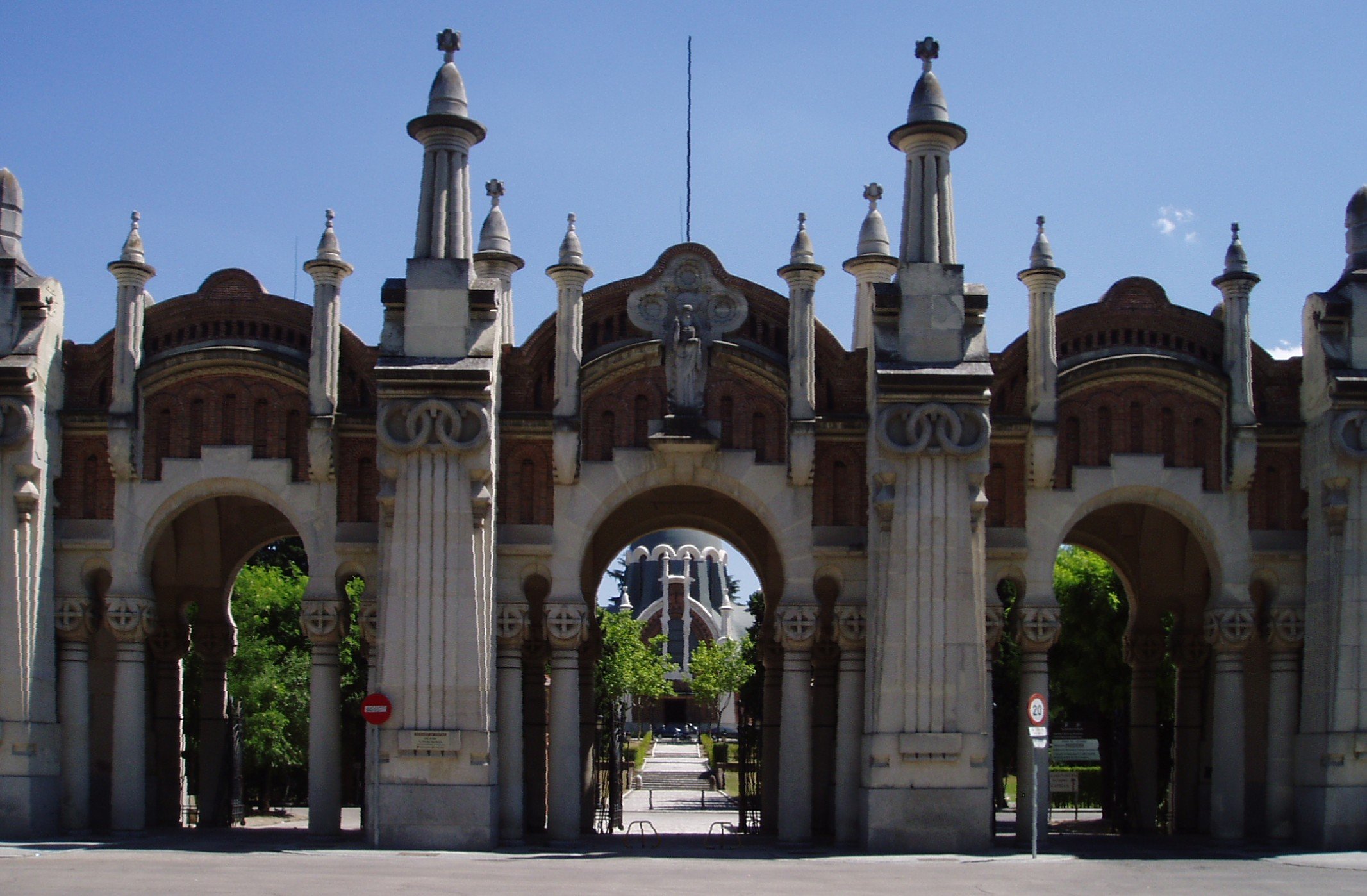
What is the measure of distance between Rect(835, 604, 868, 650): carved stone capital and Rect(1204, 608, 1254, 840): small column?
625 cm

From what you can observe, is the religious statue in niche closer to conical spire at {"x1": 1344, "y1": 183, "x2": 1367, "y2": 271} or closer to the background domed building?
conical spire at {"x1": 1344, "y1": 183, "x2": 1367, "y2": 271}

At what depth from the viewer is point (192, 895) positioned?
1956 centimetres

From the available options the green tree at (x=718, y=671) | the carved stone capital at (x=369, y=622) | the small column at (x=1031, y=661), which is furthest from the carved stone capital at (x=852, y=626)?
the green tree at (x=718, y=671)

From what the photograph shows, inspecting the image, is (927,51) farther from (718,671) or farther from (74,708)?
(718,671)

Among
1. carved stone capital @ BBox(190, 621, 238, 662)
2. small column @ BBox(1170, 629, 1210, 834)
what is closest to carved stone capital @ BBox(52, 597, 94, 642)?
carved stone capital @ BBox(190, 621, 238, 662)

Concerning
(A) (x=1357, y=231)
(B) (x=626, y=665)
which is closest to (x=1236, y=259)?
(A) (x=1357, y=231)

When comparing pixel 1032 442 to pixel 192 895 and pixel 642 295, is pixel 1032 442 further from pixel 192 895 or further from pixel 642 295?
pixel 192 895

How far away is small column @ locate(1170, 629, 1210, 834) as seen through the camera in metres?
35.1

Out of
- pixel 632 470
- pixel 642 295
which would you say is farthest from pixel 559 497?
pixel 642 295

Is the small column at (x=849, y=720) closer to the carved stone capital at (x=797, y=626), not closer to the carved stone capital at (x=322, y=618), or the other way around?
the carved stone capital at (x=797, y=626)

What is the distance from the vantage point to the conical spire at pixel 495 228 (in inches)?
1356

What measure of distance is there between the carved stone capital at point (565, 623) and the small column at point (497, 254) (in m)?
6.90

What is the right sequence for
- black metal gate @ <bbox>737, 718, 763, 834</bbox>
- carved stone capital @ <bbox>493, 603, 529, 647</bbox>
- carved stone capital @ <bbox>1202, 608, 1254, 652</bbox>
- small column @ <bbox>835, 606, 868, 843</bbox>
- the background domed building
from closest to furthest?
small column @ <bbox>835, 606, 868, 843</bbox>
carved stone capital @ <bbox>493, 603, 529, 647</bbox>
carved stone capital @ <bbox>1202, 608, 1254, 652</bbox>
black metal gate @ <bbox>737, 718, 763, 834</bbox>
the background domed building

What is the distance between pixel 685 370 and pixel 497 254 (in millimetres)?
5892
